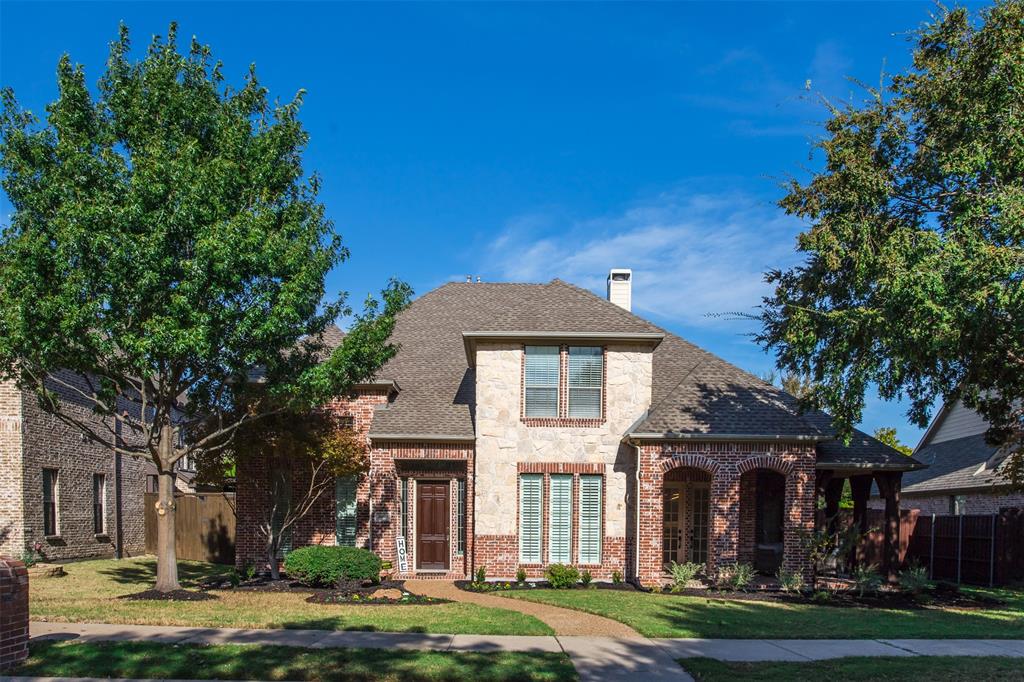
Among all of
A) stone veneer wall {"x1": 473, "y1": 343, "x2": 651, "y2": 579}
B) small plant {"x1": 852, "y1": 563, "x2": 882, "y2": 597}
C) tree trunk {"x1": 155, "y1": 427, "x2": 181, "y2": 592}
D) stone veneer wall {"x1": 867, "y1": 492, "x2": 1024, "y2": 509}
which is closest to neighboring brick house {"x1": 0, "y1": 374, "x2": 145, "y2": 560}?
tree trunk {"x1": 155, "y1": 427, "x2": 181, "y2": 592}

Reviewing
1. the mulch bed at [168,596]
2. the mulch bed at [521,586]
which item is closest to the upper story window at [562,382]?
the mulch bed at [521,586]

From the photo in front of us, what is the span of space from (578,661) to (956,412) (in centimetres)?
2802

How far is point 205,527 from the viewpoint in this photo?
2502 cm

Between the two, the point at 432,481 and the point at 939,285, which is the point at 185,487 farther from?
the point at 939,285

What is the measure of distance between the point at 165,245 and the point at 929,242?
1235 cm

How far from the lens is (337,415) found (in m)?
19.2

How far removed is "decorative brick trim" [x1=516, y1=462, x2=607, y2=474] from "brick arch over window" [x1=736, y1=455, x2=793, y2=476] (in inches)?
122

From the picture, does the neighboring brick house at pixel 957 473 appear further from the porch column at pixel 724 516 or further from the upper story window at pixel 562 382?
the upper story window at pixel 562 382

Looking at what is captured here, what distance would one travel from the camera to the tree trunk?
15.4 m

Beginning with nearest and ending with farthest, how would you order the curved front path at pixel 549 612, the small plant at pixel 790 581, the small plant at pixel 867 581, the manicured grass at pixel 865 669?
the manicured grass at pixel 865 669
the curved front path at pixel 549 612
the small plant at pixel 867 581
the small plant at pixel 790 581

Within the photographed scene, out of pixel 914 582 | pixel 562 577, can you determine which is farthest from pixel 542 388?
pixel 914 582

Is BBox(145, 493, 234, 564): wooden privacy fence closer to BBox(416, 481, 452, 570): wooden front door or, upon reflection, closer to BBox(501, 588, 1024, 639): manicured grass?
BBox(416, 481, 452, 570): wooden front door

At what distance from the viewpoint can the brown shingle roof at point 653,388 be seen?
18420 mm

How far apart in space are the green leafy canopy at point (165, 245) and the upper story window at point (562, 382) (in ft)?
14.0
